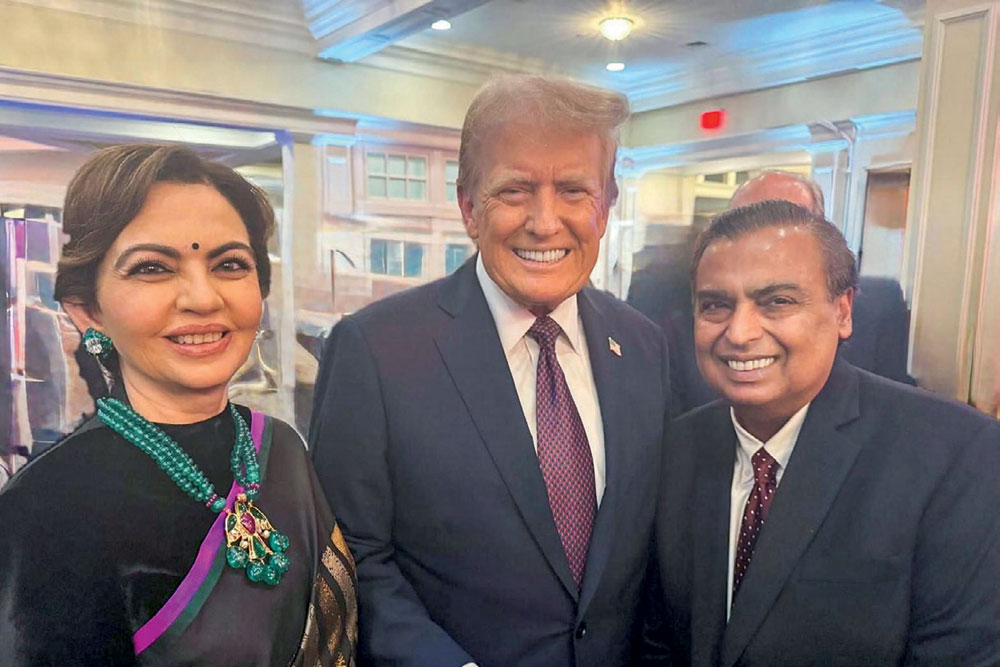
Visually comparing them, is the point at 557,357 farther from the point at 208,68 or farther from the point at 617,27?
the point at 208,68

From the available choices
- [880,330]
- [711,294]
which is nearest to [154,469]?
[711,294]

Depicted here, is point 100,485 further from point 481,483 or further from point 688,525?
point 688,525

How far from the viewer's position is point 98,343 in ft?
3.25

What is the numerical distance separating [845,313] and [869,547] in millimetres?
413

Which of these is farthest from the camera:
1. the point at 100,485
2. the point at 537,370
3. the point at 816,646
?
the point at 537,370

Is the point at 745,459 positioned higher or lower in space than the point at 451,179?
lower

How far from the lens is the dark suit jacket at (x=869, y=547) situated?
1.13 metres

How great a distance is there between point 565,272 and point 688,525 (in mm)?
545

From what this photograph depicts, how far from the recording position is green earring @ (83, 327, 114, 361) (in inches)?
38.8

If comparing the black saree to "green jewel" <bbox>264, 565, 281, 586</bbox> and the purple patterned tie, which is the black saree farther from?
the purple patterned tie

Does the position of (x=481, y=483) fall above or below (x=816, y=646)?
Result: above

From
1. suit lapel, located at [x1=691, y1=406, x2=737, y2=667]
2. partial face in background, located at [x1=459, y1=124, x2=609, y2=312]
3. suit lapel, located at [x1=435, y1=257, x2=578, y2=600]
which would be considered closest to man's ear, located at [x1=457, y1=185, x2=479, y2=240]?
partial face in background, located at [x1=459, y1=124, x2=609, y2=312]

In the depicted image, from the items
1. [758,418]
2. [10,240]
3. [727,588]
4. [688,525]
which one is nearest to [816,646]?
[727,588]

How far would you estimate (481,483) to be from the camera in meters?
1.20
